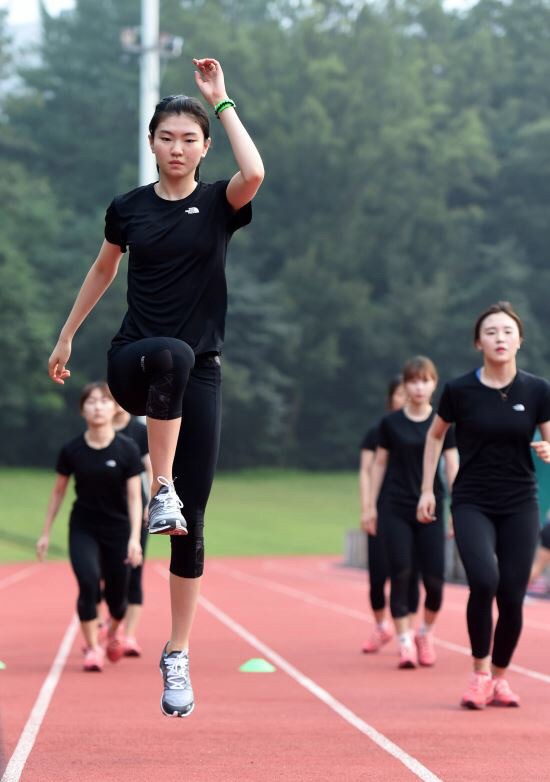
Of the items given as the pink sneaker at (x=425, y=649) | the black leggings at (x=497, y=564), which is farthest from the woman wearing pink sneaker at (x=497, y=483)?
the pink sneaker at (x=425, y=649)

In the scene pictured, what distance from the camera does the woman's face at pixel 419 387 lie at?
33.5ft

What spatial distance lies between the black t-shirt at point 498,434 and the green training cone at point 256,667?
2.68 m

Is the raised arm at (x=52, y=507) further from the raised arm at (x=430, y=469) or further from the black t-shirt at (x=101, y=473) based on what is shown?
the raised arm at (x=430, y=469)

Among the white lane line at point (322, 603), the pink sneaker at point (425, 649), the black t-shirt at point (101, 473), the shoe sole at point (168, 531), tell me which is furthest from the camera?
the pink sneaker at point (425, 649)

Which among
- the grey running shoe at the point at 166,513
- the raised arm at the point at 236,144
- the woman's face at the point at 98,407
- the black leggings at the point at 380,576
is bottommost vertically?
A: the black leggings at the point at 380,576

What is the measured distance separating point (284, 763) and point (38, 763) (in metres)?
1.03

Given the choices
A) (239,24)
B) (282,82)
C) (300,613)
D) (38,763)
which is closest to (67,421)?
(282,82)

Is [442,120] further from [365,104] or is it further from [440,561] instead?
[440,561]

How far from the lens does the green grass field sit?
3388 cm

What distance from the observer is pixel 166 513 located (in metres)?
4.93

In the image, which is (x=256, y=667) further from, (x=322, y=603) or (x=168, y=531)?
(x=322, y=603)

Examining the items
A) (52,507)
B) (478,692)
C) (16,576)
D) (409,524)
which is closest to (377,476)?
(409,524)

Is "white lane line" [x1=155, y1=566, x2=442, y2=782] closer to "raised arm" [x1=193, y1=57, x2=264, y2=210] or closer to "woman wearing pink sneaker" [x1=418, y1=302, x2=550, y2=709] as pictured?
"woman wearing pink sneaker" [x1=418, y1=302, x2=550, y2=709]

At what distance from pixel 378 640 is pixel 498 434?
4.14m
